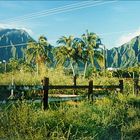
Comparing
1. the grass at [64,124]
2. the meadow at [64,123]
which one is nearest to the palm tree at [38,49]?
the meadow at [64,123]

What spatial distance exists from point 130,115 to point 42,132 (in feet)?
16.1

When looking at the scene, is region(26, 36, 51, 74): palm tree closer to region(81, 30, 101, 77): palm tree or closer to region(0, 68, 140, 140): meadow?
region(81, 30, 101, 77): palm tree

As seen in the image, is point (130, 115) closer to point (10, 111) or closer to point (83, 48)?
point (10, 111)

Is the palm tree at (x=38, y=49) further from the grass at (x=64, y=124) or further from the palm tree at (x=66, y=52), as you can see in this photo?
the grass at (x=64, y=124)

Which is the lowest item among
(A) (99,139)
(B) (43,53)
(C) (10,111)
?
(A) (99,139)

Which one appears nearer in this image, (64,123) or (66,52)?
(64,123)

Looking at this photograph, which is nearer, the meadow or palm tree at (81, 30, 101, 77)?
the meadow

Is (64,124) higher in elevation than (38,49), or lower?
lower

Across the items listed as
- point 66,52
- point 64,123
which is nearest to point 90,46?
point 66,52

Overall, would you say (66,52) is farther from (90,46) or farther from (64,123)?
(64,123)

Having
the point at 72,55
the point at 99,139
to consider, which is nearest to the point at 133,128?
the point at 99,139

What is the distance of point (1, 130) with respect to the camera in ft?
27.0

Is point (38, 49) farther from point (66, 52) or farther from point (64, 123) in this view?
point (64, 123)

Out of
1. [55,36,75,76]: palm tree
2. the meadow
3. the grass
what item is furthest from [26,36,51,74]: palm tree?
the grass
